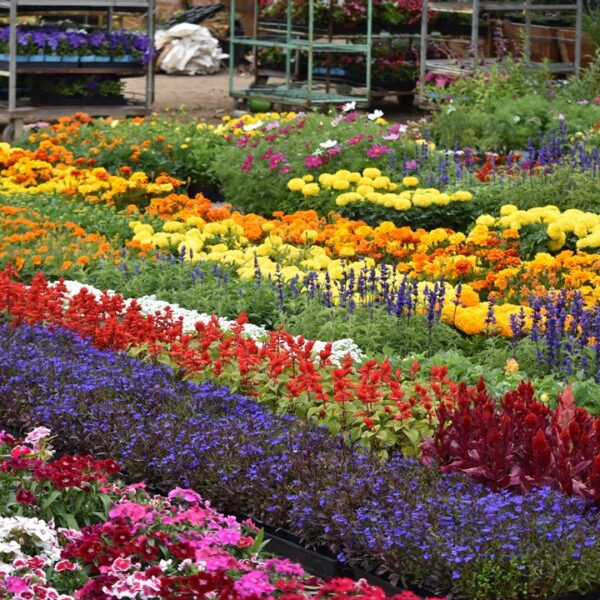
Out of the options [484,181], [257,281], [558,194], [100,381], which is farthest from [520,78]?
[100,381]

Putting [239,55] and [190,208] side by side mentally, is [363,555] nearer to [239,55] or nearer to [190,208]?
[190,208]

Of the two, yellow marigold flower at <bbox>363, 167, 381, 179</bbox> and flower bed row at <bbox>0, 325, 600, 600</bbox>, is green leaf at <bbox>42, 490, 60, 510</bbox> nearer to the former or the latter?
flower bed row at <bbox>0, 325, 600, 600</bbox>

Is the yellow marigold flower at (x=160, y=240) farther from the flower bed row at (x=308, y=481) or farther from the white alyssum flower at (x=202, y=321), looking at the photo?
the flower bed row at (x=308, y=481)

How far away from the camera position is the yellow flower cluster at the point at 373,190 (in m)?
10.5

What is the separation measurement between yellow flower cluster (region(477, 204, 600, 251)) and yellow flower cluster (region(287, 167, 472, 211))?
0.76 metres

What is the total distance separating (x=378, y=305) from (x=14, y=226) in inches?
128

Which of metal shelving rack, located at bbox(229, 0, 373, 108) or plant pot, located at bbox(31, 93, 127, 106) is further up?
metal shelving rack, located at bbox(229, 0, 373, 108)

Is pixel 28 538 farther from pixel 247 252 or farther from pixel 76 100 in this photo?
pixel 76 100

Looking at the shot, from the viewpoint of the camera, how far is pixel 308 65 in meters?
17.7

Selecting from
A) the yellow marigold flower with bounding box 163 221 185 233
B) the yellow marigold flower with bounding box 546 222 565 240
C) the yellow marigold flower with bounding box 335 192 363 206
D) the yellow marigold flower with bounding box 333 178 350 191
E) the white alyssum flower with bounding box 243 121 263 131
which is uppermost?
the white alyssum flower with bounding box 243 121 263 131

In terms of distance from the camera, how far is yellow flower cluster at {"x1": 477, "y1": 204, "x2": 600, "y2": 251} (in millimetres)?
9188

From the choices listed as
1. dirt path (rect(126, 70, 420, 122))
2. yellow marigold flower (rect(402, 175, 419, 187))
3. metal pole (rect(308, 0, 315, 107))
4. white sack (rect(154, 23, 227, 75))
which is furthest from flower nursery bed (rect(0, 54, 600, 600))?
white sack (rect(154, 23, 227, 75))

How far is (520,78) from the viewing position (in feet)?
49.8

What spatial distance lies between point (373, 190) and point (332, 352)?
412 cm
